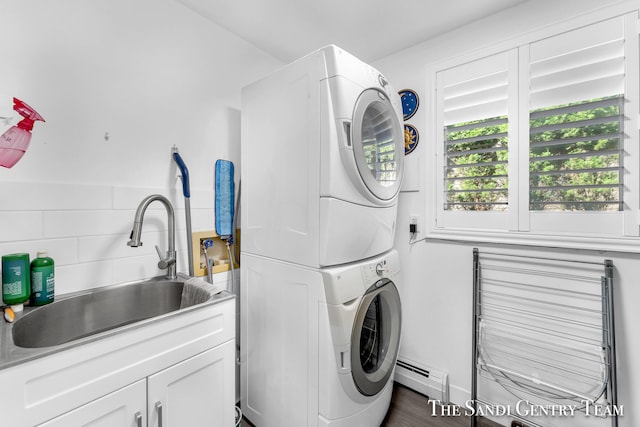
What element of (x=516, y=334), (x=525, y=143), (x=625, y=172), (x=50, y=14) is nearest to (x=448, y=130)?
(x=525, y=143)

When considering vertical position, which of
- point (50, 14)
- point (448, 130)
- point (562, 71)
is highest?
point (50, 14)

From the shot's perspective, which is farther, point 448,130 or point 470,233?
point 448,130

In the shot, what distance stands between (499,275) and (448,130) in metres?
1.01

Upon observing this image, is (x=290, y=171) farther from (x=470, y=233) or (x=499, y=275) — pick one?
(x=499, y=275)

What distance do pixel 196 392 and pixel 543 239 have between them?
1.92 m

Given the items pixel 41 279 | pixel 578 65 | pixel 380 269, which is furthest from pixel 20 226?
pixel 578 65

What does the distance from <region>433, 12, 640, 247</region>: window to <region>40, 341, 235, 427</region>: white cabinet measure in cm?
161

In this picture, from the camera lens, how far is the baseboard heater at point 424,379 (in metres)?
1.85

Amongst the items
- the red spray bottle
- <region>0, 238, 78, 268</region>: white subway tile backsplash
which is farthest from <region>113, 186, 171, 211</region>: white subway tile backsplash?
the red spray bottle

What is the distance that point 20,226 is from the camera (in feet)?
3.71

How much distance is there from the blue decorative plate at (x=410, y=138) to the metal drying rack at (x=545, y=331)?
85 cm

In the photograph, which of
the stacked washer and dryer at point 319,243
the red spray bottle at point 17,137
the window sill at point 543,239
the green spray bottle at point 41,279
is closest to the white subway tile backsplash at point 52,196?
the red spray bottle at point 17,137

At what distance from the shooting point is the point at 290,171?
4.71ft

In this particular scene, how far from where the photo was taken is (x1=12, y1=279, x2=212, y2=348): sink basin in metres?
1.06
